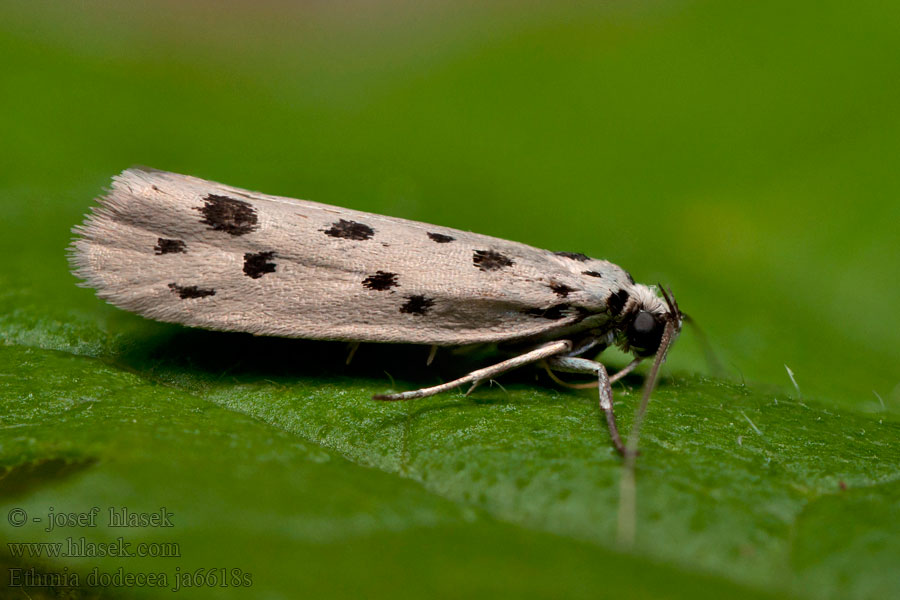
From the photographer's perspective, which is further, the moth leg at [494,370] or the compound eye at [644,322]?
the compound eye at [644,322]

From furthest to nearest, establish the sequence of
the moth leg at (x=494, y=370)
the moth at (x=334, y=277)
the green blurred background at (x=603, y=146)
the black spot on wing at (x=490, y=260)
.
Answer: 1. the green blurred background at (x=603, y=146)
2. the black spot on wing at (x=490, y=260)
3. the moth at (x=334, y=277)
4. the moth leg at (x=494, y=370)

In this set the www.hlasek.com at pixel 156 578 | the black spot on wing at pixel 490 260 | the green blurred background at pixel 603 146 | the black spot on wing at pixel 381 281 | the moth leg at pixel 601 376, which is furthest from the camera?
the green blurred background at pixel 603 146

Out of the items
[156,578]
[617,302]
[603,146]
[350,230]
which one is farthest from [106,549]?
[603,146]

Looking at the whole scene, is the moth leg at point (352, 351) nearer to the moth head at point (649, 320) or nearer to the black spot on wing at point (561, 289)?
the black spot on wing at point (561, 289)

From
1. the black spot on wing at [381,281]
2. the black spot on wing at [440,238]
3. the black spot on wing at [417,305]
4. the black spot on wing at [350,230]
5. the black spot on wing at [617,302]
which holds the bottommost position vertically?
the black spot on wing at [417,305]

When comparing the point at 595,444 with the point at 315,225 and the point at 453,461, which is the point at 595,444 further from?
the point at 315,225

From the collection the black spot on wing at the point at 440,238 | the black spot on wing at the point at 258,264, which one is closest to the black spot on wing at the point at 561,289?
the black spot on wing at the point at 440,238

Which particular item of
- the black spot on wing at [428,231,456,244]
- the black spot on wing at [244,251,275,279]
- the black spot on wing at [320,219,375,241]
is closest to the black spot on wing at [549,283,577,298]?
the black spot on wing at [428,231,456,244]

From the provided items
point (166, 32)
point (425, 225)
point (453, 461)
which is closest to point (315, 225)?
point (425, 225)
